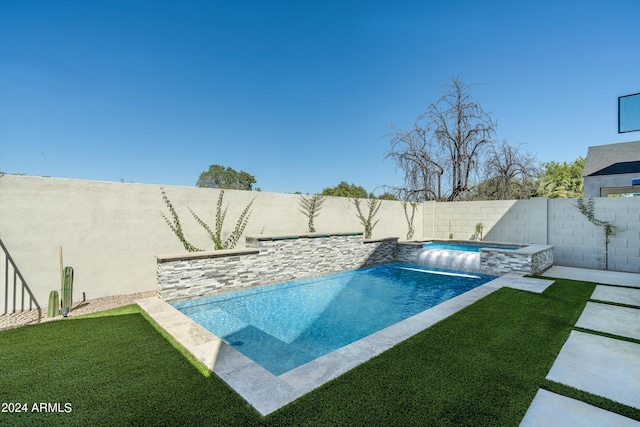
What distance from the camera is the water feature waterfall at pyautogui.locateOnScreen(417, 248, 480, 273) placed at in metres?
8.89

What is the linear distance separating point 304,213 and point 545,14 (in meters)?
9.95

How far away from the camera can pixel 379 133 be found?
16812mm

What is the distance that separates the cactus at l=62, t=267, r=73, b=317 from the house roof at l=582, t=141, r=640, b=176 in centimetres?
2409

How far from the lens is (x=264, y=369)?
2.96 metres

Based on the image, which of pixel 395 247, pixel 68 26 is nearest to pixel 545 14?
pixel 395 247

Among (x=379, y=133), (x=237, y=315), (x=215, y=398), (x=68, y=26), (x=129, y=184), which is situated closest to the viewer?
(x=215, y=398)

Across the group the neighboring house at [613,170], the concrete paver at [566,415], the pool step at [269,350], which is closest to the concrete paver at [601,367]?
the concrete paver at [566,415]

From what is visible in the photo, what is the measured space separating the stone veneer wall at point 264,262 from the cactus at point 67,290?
1.44 metres

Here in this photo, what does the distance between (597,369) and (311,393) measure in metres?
3.14

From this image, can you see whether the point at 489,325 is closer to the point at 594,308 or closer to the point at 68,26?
the point at 594,308

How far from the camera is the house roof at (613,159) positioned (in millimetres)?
15821

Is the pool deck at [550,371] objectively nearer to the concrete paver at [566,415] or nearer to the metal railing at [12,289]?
the concrete paver at [566,415]

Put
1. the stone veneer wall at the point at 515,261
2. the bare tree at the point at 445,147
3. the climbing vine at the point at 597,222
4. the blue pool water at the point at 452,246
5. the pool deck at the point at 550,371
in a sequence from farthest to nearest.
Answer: the bare tree at the point at 445,147
the blue pool water at the point at 452,246
the climbing vine at the point at 597,222
the stone veneer wall at the point at 515,261
the pool deck at the point at 550,371

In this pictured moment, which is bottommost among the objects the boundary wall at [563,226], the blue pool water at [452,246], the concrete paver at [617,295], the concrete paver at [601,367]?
the concrete paver at [617,295]
